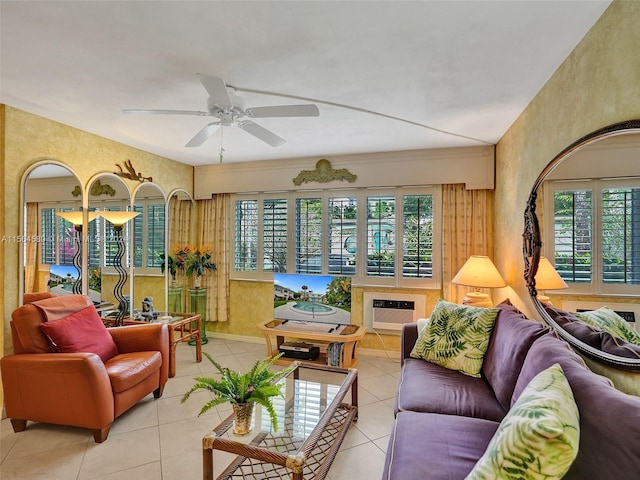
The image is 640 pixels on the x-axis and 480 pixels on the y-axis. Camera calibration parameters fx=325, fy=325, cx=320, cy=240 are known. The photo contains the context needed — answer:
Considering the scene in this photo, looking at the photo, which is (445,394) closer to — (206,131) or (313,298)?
(313,298)

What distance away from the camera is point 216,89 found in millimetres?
1895

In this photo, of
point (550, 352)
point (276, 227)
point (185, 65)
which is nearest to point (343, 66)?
point (185, 65)

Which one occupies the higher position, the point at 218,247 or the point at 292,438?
the point at 218,247

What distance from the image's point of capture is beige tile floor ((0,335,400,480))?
1984 millimetres

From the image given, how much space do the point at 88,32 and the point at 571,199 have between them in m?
2.90

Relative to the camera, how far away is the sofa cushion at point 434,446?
1334 mm

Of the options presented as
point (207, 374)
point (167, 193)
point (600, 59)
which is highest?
point (600, 59)

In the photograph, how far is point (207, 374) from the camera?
347 cm

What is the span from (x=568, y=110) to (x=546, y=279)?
1089 millimetres

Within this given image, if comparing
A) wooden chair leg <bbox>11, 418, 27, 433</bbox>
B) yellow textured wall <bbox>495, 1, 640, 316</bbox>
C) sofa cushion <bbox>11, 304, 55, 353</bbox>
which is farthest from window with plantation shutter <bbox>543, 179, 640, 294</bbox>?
wooden chair leg <bbox>11, 418, 27, 433</bbox>

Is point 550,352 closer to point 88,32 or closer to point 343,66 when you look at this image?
point 343,66

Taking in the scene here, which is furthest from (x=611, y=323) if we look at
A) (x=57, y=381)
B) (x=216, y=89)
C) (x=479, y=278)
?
(x=57, y=381)

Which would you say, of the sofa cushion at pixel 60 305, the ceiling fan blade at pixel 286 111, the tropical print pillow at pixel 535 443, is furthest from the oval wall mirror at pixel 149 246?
the tropical print pillow at pixel 535 443

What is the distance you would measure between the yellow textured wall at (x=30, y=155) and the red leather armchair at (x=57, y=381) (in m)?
0.43
